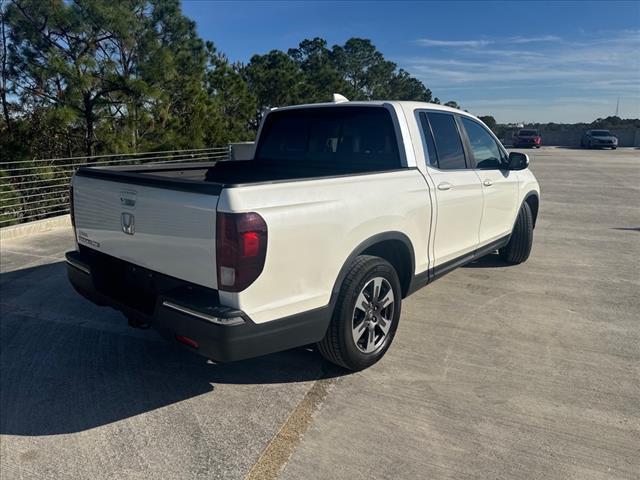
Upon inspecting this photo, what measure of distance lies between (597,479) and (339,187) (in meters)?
2.04

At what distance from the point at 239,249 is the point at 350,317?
102 cm

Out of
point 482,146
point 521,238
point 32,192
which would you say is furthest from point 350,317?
point 32,192

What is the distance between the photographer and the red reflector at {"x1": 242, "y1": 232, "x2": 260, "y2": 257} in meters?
2.45

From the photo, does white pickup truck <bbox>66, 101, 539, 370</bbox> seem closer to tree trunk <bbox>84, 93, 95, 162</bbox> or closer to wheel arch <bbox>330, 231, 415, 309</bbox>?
wheel arch <bbox>330, 231, 415, 309</bbox>

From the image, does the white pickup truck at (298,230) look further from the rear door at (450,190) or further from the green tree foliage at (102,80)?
the green tree foliage at (102,80)

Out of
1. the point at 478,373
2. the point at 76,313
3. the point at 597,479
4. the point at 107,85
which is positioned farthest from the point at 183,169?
the point at 107,85

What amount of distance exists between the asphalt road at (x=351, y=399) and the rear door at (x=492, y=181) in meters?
0.73

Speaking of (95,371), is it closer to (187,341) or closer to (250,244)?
(187,341)

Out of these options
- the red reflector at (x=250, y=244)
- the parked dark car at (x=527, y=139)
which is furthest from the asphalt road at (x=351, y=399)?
the parked dark car at (x=527, y=139)

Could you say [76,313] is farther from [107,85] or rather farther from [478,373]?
[107,85]

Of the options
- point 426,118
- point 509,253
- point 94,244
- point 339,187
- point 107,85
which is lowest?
point 509,253

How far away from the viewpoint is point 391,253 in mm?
3646

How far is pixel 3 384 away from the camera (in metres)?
3.38

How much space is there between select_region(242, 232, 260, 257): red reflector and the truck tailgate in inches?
6.6
